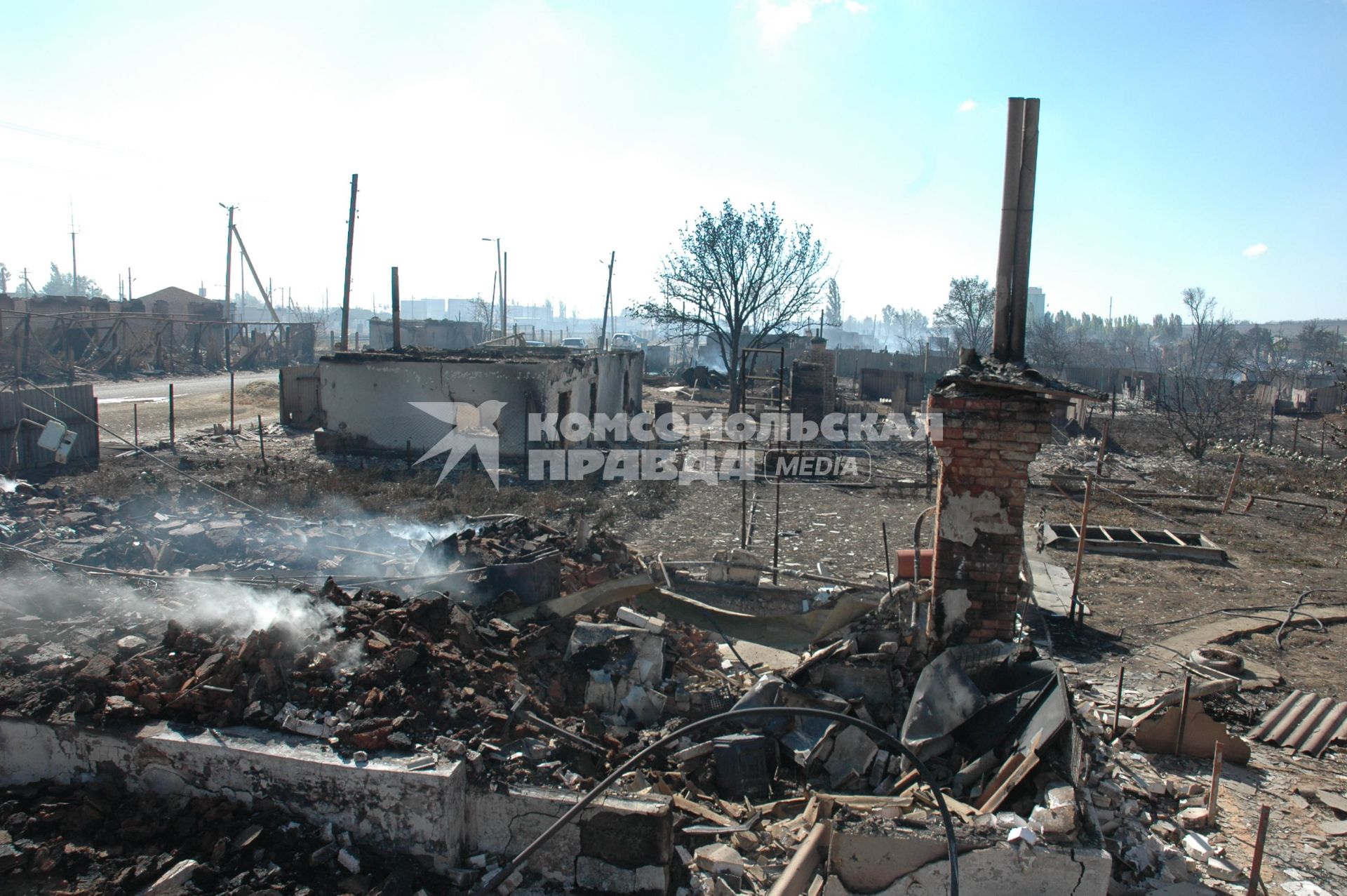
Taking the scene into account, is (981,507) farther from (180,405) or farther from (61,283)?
(61,283)

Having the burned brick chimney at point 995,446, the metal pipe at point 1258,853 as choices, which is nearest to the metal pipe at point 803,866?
the metal pipe at point 1258,853

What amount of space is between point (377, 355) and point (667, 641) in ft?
40.3

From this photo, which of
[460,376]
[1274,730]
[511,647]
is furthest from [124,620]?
[460,376]

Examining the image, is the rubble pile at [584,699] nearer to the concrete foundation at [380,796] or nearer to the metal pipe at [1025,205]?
the concrete foundation at [380,796]

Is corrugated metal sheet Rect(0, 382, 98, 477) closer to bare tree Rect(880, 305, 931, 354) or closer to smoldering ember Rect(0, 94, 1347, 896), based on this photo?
smoldering ember Rect(0, 94, 1347, 896)

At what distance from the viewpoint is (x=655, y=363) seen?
4716 centimetres

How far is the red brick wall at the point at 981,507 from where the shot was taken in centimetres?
461

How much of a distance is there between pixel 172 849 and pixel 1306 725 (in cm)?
697

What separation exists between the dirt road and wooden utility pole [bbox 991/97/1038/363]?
15.4 m

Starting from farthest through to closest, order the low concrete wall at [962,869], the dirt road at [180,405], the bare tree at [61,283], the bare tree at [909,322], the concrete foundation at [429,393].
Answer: the bare tree at [909,322] → the bare tree at [61,283] → the dirt road at [180,405] → the concrete foundation at [429,393] → the low concrete wall at [962,869]

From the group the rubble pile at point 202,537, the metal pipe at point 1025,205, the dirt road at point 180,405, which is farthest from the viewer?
the dirt road at point 180,405

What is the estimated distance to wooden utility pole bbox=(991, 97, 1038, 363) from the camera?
16.2 feet

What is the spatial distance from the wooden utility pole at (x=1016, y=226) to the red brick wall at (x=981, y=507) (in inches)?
23.4

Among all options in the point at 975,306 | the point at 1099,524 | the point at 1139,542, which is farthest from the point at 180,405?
the point at 975,306
